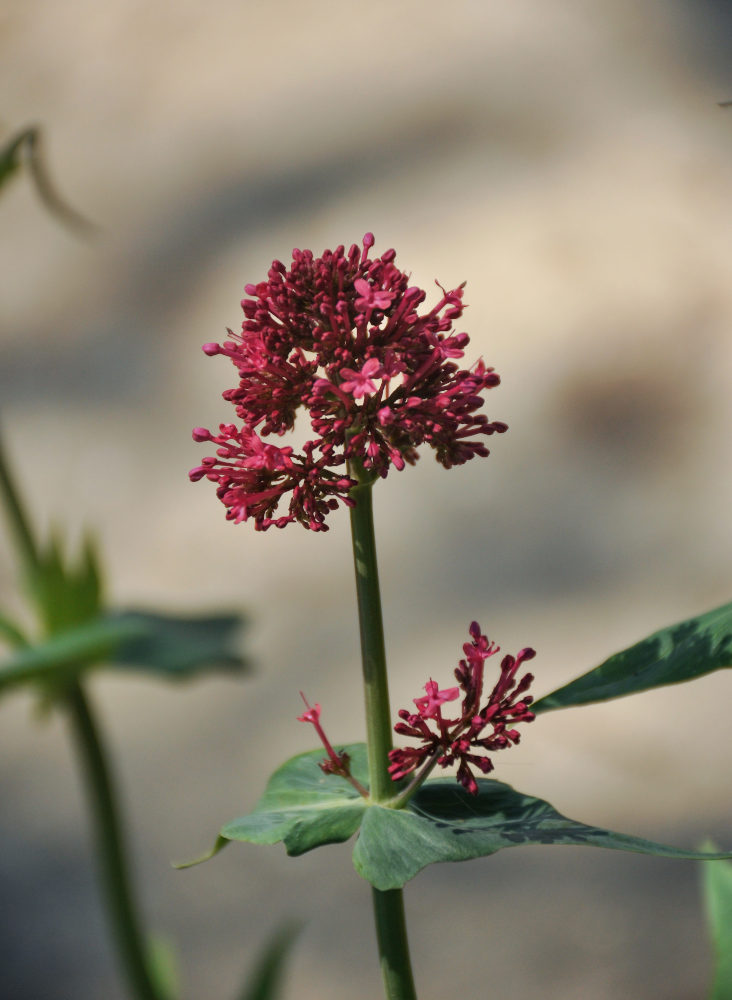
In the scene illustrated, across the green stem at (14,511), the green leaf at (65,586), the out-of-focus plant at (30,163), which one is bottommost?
the green leaf at (65,586)

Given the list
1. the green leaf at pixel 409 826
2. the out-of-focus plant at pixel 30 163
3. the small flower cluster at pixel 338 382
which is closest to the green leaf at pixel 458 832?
the green leaf at pixel 409 826

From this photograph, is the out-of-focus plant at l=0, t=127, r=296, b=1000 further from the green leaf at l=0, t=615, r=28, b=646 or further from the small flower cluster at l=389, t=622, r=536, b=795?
the small flower cluster at l=389, t=622, r=536, b=795

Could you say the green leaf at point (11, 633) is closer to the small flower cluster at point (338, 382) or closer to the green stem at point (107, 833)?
the green stem at point (107, 833)

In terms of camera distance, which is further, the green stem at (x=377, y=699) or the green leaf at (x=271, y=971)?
the green stem at (x=377, y=699)

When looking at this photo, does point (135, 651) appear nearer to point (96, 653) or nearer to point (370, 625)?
point (96, 653)

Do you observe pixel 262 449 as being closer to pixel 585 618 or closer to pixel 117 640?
pixel 117 640
